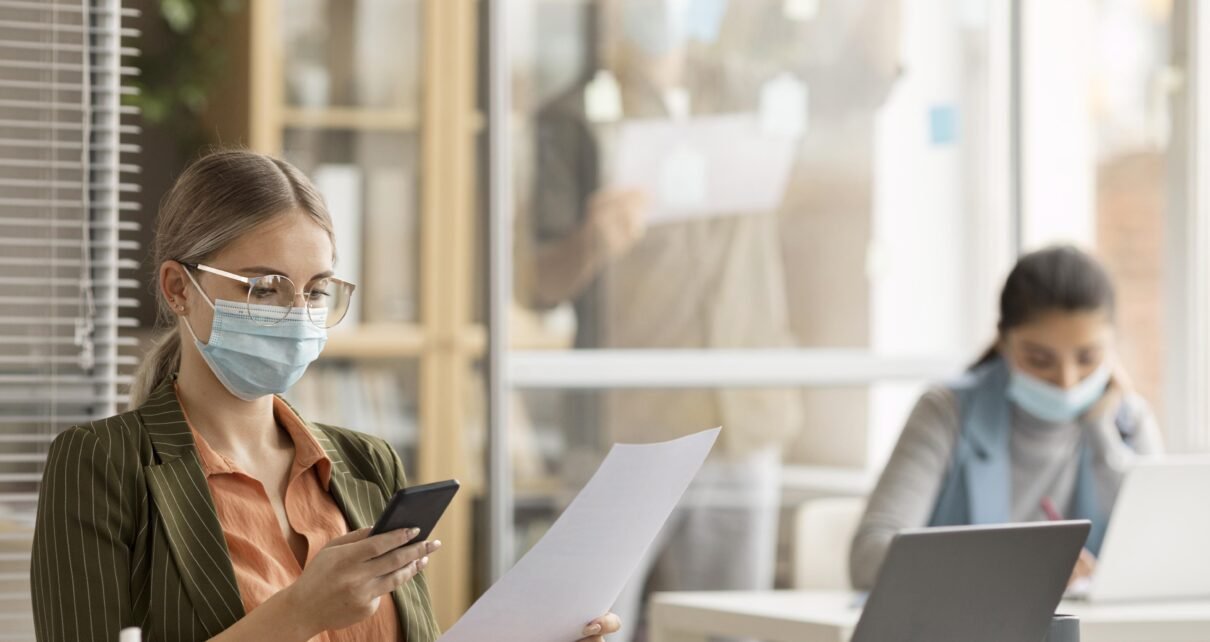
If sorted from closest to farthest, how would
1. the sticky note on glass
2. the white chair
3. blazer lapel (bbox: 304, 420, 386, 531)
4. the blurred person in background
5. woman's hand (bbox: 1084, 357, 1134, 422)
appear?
blazer lapel (bbox: 304, 420, 386, 531) → the blurred person in background → woman's hand (bbox: 1084, 357, 1134, 422) → the white chair → the sticky note on glass

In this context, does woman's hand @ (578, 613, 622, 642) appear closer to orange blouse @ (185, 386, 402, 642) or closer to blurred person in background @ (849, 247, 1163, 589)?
orange blouse @ (185, 386, 402, 642)

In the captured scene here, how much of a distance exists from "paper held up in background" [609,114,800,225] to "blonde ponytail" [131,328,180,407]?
1.98 m

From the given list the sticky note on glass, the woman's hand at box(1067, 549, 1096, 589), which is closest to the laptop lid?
the woman's hand at box(1067, 549, 1096, 589)

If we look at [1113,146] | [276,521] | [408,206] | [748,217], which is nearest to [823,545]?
[748,217]

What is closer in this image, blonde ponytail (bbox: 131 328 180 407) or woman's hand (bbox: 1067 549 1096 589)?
blonde ponytail (bbox: 131 328 180 407)

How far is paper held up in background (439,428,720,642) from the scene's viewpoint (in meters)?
1.45

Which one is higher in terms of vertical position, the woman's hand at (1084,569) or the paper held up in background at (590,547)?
the paper held up in background at (590,547)

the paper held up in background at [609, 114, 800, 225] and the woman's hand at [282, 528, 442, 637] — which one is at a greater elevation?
the paper held up in background at [609, 114, 800, 225]

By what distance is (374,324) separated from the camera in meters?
3.51

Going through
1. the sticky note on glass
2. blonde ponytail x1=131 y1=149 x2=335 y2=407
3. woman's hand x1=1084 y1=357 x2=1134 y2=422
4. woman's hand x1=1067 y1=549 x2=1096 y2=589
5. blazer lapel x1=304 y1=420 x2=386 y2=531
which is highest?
the sticky note on glass

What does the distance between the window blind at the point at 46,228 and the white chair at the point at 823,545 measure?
4.80 feet

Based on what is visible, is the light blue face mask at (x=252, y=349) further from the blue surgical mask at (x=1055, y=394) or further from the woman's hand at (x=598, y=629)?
the blue surgical mask at (x=1055, y=394)

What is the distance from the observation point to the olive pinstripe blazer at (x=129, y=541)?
1.48 meters

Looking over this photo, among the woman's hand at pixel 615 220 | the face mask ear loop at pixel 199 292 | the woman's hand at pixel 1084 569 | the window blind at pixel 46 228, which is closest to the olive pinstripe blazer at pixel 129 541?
the face mask ear loop at pixel 199 292
